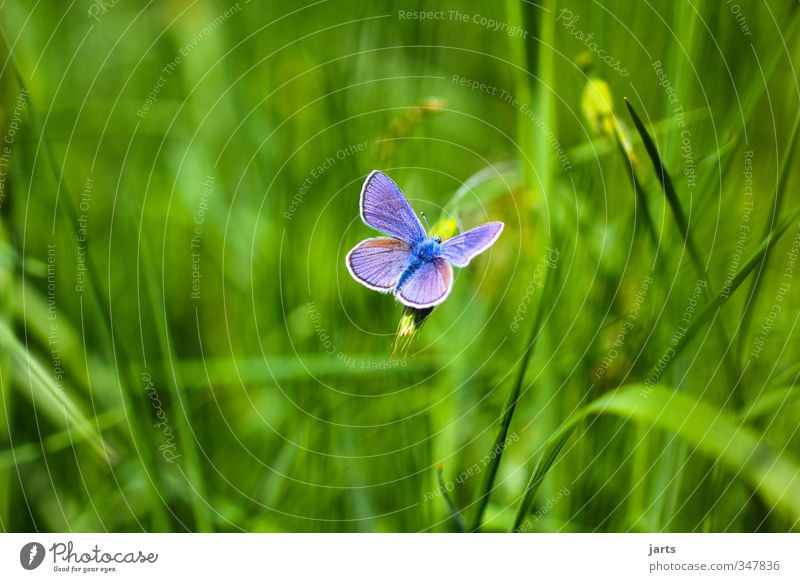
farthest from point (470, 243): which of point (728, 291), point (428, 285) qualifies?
point (728, 291)

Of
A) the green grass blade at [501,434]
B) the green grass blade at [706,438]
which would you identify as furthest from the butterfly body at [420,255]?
the green grass blade at [706,438]

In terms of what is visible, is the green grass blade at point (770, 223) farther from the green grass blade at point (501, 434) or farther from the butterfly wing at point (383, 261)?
the butterfly wing at point (383, 261)

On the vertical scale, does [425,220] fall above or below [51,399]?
above

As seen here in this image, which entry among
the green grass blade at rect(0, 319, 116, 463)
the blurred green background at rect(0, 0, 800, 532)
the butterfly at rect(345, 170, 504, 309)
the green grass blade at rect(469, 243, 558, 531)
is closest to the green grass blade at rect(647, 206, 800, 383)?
the blurred green background at rect(0, 0, 800, 532)

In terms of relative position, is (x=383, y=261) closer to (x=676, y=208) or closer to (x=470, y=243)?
(x=470, y=243)
